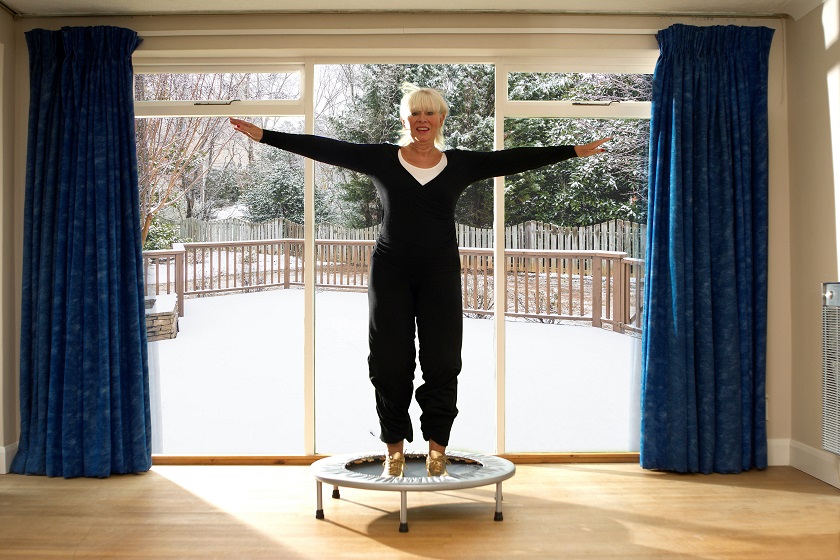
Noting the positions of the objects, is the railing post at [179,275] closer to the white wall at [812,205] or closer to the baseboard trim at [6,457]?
the baseboard trim at [6,457]

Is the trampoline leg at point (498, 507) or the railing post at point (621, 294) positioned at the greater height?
the railing post at point (621, 294)

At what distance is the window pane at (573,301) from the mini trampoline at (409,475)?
84cm

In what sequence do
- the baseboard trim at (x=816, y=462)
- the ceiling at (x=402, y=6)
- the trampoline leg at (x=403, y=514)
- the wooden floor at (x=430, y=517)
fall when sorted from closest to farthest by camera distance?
the wooden floor at (x=430, y=517), the trampoline leg at (x=403, y=514), the baseboard trim at (x=816, y=462), the ceiling at (x=402, y=6)

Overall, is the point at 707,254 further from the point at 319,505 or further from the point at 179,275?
the point at 179,275

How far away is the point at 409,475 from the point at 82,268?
1.94 meters

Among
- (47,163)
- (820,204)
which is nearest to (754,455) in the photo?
(820,204)

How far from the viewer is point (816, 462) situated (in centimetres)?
401

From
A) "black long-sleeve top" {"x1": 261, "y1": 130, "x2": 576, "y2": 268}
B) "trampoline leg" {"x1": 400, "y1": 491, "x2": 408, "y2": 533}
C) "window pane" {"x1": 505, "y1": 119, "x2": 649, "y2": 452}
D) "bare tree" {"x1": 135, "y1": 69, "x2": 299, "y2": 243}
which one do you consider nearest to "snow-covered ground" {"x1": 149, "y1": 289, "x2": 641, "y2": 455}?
"window pane" {"x1": 505, "y1": 119, "x2": 649, "y2": 452}

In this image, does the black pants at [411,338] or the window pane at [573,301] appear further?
the window pane at [573,301]

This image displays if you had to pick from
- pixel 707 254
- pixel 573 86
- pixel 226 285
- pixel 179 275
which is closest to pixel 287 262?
pixel 226 285

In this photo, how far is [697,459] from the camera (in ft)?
13.4

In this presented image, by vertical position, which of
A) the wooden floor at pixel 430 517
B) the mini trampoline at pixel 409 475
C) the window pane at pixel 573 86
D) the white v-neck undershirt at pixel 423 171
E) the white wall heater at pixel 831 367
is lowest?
the wooden floor at pixel 430 517

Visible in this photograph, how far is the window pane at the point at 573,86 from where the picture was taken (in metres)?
4.39

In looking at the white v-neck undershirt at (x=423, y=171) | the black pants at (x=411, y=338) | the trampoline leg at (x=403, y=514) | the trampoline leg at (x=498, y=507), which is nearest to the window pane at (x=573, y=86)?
the white v-neck undershirt at (x=423, y=171)
